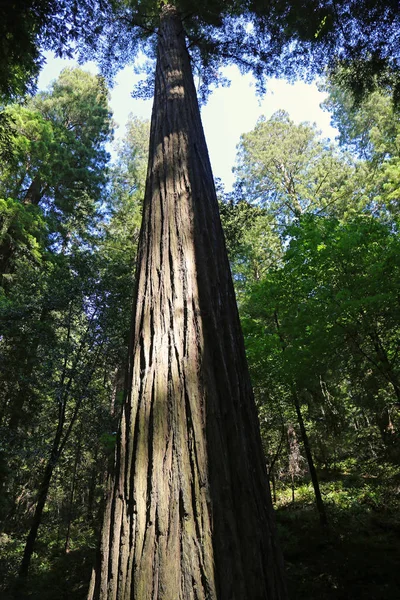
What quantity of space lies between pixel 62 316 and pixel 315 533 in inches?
306

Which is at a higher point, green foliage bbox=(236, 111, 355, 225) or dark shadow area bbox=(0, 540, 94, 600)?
green foliage bbox=(236, 111, 355, 225)

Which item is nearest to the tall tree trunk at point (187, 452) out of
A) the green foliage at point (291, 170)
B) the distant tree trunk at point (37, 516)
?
the distant tree trunk at point (37, 516)

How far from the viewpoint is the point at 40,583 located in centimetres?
597

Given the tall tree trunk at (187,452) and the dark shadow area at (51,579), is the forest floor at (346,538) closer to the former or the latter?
the dark shadow area at (51,579)

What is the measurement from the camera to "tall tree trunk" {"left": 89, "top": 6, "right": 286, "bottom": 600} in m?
0.89

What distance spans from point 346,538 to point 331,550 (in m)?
0.68

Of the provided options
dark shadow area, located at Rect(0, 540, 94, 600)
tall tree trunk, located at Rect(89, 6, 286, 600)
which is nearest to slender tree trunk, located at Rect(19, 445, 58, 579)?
→ dark shadow area, located at Rect(0, 540, 94, 600)

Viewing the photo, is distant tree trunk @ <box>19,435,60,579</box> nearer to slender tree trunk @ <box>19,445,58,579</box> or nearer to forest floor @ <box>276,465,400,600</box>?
slender tree trunk @ <box>19,445,58,579</box>

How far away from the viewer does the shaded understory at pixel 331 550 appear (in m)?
4.96

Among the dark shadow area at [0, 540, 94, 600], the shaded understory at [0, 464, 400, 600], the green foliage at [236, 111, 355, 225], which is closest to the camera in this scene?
the shaded understory at [0, 464, 400, 600]

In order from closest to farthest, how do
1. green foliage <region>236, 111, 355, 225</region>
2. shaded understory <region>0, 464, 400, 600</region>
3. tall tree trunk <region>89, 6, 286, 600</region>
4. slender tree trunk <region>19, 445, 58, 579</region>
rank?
tall tree trunk <region>89, 6, 286, 600</region> < shaded understory <region>0, 464, 400, 600</region> < slender tree trunk <region>19, 445, 58, 579</region> < green foliage <region>236, 111, 355, 225</region>

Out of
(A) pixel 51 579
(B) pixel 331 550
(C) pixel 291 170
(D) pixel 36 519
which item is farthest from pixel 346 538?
(C) pixel 291 170

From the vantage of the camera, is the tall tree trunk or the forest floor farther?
the forest floor

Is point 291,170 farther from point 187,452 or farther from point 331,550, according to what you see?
point 187,452
